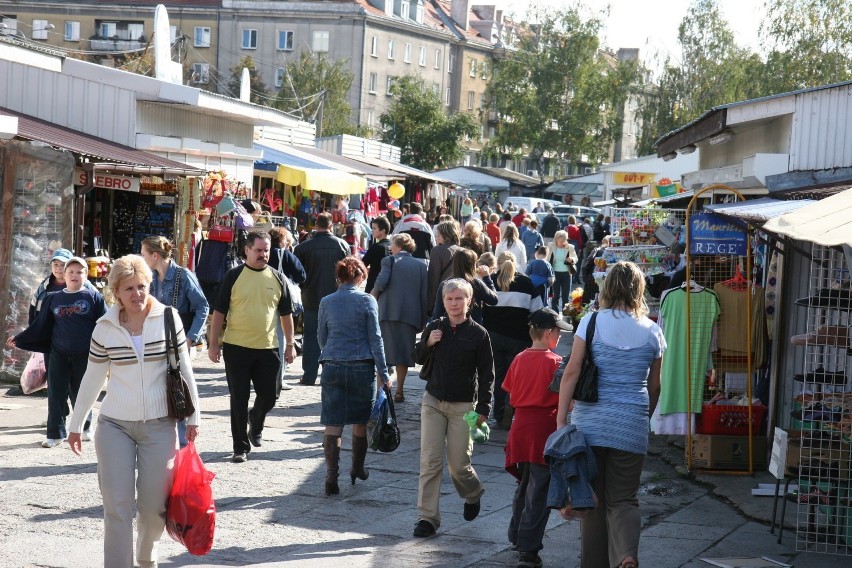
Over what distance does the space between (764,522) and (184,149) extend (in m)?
11.5

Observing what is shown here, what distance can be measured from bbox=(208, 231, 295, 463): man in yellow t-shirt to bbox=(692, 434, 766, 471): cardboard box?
3.65m

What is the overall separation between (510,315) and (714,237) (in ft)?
7.65

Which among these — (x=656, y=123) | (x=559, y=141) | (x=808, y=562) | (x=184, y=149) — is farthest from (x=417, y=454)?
(x=559, y=141)

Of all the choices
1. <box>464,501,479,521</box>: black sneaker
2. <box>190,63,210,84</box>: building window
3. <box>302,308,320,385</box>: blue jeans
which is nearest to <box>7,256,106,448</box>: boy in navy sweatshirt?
<box>464,501,479,521</box>: black sneaker

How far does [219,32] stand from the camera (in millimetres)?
70125

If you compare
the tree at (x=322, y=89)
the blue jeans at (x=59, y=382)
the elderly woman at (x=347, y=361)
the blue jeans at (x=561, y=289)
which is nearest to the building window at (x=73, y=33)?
the tree at (x=322, y=89)

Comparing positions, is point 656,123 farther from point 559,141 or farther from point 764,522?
point 764,522

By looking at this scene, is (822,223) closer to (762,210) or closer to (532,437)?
(762,210)

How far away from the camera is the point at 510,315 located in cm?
1121

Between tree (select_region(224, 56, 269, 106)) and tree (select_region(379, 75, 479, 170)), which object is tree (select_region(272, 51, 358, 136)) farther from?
tree (select_region(379, 75, 479, 170))

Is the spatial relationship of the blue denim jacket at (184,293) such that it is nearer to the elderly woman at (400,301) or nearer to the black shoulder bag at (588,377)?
Result: the elderly woman at (400,301)

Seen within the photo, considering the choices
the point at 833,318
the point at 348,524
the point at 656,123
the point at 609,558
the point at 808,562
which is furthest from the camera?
the point at 656,123

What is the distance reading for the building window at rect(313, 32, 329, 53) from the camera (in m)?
69.5

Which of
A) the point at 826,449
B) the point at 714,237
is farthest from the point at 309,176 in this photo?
the point at 826,449
